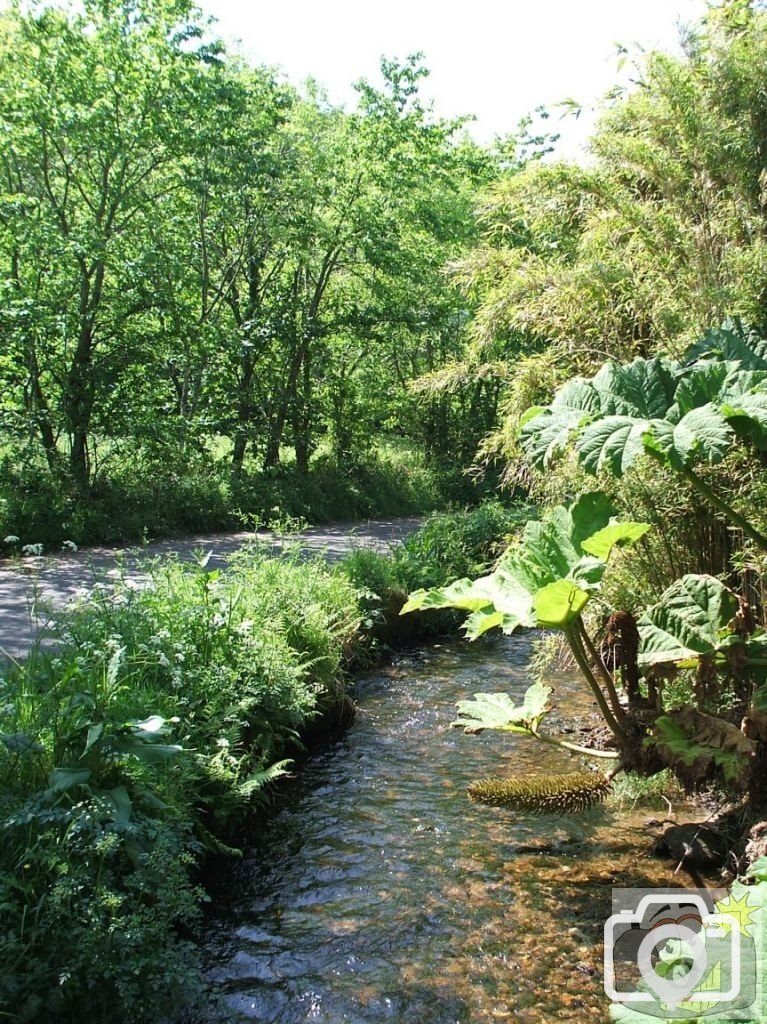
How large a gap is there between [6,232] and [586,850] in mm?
9897

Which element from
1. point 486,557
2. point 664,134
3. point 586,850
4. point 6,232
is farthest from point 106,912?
point 6,232

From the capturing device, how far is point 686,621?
10.9 feet

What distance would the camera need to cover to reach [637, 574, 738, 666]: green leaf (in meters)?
3.26

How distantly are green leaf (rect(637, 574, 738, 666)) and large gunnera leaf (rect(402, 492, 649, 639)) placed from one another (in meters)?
0.29

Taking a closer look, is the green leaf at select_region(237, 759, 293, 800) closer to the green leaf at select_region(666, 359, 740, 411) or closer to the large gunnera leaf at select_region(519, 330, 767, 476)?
the large gunnera leaf at select_region(519, 330, 767, 476)

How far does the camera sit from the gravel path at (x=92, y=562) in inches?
219

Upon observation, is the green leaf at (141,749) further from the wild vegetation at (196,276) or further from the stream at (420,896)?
the wild vegetation at (196,276)

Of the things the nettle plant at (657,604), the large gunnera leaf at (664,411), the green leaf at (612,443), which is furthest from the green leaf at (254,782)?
the green leaf at (612,443)

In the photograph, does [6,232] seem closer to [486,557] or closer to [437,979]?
[486,557]

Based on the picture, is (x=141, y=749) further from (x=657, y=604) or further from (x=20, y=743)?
(x=657, y=604)

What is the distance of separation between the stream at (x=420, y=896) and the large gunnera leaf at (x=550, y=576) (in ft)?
3.83

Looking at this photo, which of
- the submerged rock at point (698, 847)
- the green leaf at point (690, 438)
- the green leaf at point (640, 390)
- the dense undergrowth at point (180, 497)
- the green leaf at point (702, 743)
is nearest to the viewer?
the green leaf at point (690, 438)

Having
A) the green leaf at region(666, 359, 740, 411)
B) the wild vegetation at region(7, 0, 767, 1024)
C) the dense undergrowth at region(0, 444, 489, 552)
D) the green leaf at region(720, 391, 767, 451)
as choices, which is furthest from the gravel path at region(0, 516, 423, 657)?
the green leaf at region(720, 391, 767, 451)

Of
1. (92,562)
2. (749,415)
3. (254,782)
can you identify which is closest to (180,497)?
(92,562)
